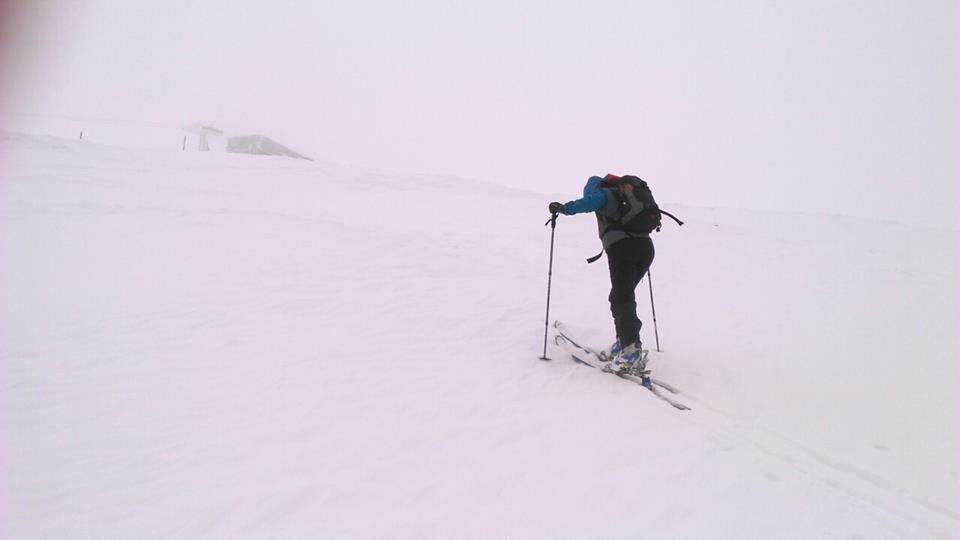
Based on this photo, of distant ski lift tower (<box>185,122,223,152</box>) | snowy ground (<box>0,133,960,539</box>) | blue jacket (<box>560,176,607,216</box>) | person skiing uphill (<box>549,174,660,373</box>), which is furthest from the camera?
distant ski lift tower (<box>185,122,223,152</box>)

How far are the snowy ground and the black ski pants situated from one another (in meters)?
0.65

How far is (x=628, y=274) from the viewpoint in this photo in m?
4.98

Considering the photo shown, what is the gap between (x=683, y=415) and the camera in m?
4.23

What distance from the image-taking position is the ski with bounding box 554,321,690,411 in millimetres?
4634

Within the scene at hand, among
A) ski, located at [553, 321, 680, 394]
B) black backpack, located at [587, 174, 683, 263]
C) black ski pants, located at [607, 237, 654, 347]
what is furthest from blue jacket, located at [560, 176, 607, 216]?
ski, located at [553, 321, 680, 394]

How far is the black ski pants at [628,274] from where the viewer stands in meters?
4.94

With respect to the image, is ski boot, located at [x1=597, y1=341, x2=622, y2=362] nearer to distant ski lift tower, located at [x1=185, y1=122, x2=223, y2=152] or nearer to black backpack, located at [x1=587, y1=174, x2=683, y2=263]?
black backpack, located at [x1=587, y1=174, x2=683, y2=263]

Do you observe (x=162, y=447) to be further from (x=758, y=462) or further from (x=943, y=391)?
Result: (x=943, y=391)

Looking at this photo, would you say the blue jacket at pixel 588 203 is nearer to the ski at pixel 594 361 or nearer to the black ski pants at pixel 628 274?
the black ski pants at pixel 628 274

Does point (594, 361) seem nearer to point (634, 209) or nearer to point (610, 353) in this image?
point (610, 353)

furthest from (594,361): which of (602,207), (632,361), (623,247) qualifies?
(602,207)

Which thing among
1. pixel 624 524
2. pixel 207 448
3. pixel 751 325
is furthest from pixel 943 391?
pixel 207 448

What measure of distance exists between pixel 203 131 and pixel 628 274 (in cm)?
4103

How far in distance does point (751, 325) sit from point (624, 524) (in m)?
5.88
